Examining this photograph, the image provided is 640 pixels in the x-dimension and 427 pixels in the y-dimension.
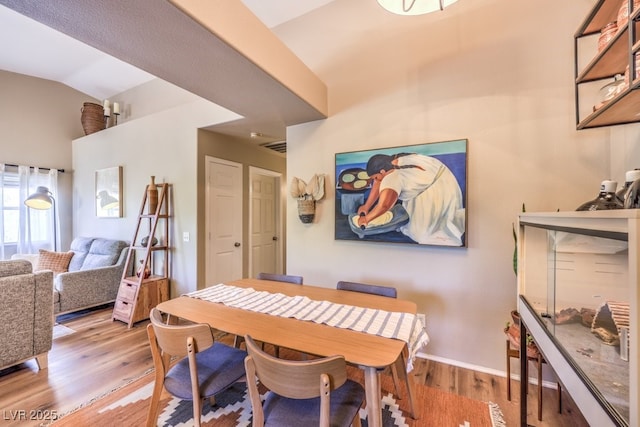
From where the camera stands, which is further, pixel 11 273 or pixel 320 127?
pixel 320 127

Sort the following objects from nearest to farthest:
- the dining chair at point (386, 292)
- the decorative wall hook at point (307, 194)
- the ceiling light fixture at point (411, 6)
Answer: the ceiling light fixture at point (411, 6) < the dining chair at point (386, 292) < the decorative wall hook at point (307, 194)

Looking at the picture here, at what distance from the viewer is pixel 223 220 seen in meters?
3.80

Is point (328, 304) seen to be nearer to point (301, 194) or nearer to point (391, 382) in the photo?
point (391, 382)

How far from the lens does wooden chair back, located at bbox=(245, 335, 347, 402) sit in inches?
39.3

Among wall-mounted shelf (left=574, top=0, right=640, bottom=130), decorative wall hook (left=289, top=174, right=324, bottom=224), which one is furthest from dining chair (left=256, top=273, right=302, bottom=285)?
wall-mounted shelf (left=574, top=0, right=640, bottom=130)

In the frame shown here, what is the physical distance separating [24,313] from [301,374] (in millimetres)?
2539

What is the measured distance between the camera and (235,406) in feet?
5.91

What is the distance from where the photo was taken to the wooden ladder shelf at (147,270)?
3.17m

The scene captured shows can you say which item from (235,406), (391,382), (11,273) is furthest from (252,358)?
(11,273)

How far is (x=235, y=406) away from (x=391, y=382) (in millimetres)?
1155

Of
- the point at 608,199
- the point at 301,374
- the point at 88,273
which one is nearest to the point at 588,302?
the point at 608,199

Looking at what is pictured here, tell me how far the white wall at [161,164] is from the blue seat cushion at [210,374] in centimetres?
192

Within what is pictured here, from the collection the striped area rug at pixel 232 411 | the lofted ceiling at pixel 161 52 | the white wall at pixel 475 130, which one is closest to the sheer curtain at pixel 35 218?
the lofted ceiling at pixel 161 52

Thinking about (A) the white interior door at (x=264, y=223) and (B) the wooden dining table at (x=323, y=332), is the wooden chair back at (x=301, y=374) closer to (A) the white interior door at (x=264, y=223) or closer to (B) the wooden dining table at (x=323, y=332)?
(B) the wooden dining table at (x=323, y=332)
